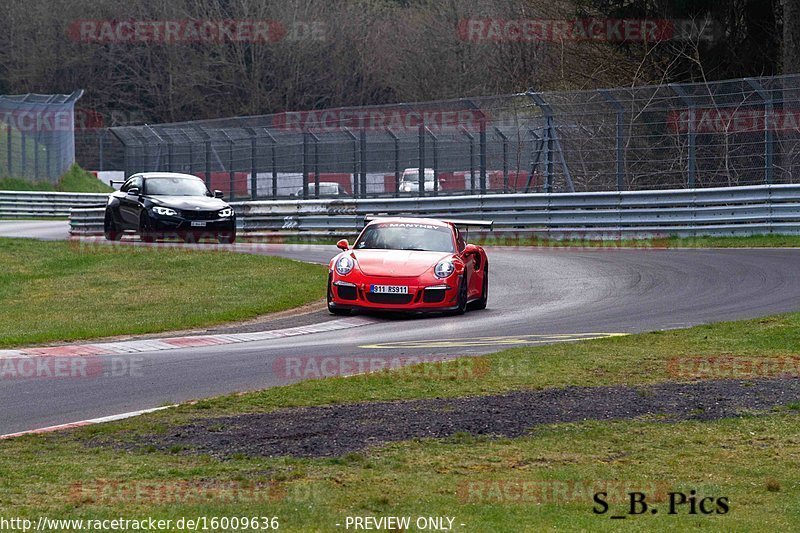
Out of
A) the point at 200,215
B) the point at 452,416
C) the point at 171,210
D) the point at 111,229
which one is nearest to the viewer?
the point at 452,416

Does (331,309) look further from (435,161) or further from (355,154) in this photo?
(355,154)

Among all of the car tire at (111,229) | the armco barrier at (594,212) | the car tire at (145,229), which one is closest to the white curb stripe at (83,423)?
the armco barrier at (594,212)

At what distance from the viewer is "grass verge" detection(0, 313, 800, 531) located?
217 inches

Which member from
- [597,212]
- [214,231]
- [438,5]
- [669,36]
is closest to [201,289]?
[214,231]

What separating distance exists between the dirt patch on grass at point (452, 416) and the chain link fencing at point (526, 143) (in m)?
14.7

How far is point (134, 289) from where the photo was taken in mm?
18250

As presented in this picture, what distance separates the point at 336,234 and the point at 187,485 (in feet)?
69.9

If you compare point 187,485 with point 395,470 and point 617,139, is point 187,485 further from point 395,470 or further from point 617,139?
point 617,139

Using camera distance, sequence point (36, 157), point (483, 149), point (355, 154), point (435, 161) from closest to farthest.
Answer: point (483, 149) < point (435, 161) < point (355, 154) < point (36, 157)

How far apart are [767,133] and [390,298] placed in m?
11.0

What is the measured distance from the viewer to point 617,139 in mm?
24438

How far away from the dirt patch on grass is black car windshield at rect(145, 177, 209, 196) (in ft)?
58.8

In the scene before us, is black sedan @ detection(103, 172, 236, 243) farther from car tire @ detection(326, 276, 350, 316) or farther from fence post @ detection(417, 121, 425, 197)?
car tire @ detection(326, 276, 350, 316)

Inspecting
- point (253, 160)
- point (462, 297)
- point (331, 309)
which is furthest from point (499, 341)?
point (253, 160)
